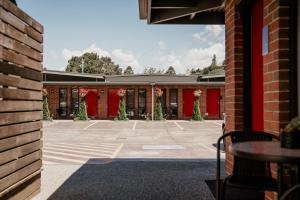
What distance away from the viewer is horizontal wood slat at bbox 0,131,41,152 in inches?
155

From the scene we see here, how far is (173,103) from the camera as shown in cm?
3012

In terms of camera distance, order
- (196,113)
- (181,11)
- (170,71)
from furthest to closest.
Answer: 1. (170,71)
2. (196,113)
3. (181,11)

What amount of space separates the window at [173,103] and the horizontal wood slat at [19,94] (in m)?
25.1

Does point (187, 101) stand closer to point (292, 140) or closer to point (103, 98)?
point (103, 98)

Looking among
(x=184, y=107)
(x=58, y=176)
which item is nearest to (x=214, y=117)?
(x=184, y=107)

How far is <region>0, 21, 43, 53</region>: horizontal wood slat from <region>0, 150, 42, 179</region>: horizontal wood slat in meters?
1.44

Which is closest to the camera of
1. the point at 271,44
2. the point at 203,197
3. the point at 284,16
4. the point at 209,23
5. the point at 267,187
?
the point at 267,187

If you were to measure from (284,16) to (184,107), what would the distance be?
26522mm

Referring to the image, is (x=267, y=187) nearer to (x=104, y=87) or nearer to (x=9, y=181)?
(x=9, y=181)

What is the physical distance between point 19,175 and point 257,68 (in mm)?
3254

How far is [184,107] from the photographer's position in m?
29.9

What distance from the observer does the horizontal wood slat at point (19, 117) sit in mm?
3951

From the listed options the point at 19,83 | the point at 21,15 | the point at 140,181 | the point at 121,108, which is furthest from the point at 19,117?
the point at 121,108

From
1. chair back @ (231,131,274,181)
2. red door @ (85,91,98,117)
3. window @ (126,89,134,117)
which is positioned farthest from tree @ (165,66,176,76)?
chair back @ (231,131,274,181)
